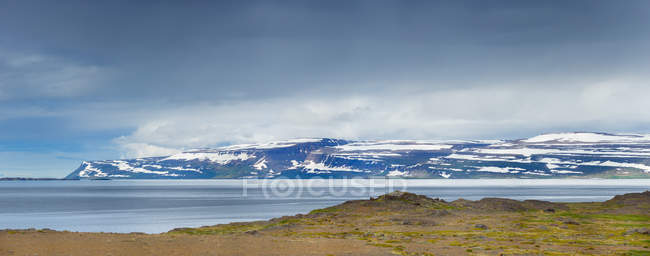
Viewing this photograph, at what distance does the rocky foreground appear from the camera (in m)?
61.8

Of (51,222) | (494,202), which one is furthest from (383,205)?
(51,222)

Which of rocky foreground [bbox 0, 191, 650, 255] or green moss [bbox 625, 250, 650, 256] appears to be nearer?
rocky foreground [bbox 0, 191, 650, 255]

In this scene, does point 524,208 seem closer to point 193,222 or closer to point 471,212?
point 471,212

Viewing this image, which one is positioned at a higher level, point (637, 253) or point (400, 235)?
point (637, 253)

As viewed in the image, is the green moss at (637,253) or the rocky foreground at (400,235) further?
the green moss at (637,253)

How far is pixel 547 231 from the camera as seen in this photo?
94625mm

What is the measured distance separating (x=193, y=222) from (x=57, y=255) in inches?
3431

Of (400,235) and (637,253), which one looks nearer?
Result: (637,253)

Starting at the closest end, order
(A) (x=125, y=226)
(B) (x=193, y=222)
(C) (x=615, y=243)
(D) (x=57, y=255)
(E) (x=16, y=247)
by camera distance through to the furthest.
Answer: (D) (x=57, y=255) < (E) (x=16, y=247) < (C) (x=615, y=243) < (A) (x=125, y=226) < (B) (x=193, y=222)

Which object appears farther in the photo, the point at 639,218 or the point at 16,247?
the point at 639,218

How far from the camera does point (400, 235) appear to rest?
8688 centimetres

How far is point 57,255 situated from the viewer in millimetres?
53344

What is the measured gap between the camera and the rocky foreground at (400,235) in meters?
61.8

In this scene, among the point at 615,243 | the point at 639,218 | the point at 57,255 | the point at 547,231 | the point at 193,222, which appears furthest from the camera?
the point at 193,222
